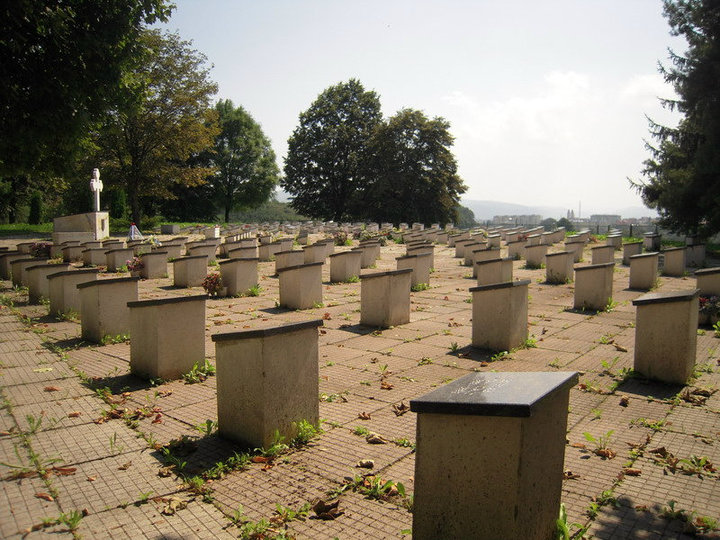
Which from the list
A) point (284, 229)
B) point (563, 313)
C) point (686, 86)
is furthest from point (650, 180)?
point (563, 313)

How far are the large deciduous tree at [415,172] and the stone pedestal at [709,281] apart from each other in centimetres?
4196

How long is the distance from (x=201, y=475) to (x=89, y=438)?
1185 mm

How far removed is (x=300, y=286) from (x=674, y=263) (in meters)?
10.8

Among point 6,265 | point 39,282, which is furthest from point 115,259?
point 39,282

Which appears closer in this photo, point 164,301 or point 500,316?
point 164,301

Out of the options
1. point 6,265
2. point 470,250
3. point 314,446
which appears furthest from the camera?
point 470,250

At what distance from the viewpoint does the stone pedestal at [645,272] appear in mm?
12672

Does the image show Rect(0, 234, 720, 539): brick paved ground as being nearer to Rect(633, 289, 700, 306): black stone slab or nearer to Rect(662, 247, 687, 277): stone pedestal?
Rect(633, 289, 700, 306): black stone slab

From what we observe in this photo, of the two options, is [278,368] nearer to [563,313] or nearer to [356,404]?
[356,404]

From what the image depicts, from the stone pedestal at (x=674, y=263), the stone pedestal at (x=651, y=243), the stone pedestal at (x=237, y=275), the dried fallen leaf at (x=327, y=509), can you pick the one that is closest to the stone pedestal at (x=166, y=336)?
the dried fallen leaf at (x=327, y=509)

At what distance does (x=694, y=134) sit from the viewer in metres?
28.0

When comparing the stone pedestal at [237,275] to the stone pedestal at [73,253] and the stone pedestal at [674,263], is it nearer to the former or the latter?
the stone pedestal at [73,253]

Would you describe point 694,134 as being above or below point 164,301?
above

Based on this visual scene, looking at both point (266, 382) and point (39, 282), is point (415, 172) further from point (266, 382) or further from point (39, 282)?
point (266, 382)
